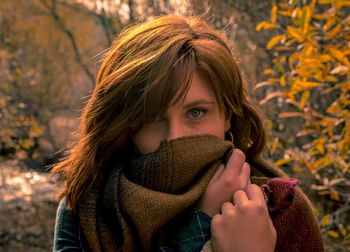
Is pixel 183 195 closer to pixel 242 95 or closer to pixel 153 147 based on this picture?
pixel 153 147

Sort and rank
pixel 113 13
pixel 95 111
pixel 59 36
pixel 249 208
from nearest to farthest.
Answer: pixel 249 208 < pixel 95 111 < pixel 113 13 < pixel 59 36

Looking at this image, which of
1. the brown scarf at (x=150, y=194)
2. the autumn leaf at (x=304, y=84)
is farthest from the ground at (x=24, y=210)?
the brown scarf at (x=150, y=194)

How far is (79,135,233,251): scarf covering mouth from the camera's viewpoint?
4.53ft

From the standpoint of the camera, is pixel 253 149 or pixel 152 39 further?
pixel 253 149

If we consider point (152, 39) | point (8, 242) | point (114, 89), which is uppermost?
point (152, 39)

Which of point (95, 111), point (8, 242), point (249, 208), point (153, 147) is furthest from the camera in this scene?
point (8, 242)

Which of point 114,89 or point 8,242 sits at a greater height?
point 114,89

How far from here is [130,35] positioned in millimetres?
1646

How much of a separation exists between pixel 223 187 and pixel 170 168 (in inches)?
6.0

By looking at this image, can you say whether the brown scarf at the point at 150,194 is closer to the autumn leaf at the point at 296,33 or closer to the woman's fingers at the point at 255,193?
the woman's fingers at the point at 255,193

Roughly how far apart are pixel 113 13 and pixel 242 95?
8.86 metres

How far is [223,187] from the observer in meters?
1.41

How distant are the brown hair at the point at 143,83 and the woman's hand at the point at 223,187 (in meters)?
0.22

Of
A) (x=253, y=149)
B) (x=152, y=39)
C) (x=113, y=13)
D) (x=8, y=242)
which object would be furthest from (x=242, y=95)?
(x=113, y=13)
